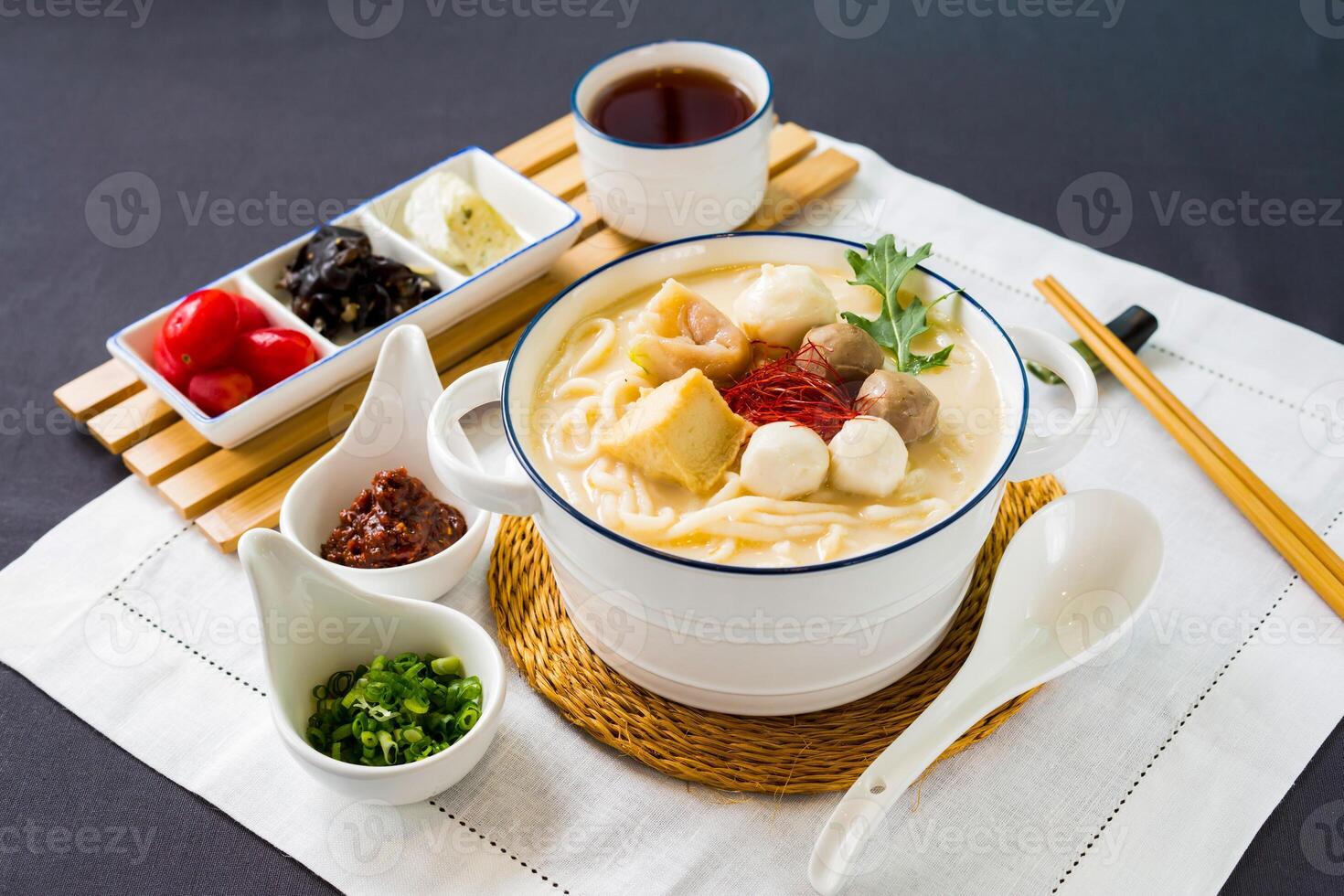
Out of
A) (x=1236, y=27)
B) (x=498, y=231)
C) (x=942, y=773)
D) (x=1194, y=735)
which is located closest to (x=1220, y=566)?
(x=1194, y=735)

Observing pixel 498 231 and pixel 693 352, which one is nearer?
pixel 693 352

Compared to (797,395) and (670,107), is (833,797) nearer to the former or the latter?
(797,395)

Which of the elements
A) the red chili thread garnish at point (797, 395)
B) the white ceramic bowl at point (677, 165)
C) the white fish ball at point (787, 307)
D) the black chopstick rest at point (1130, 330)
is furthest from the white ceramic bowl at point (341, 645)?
the black chopstick rest at point (1130, 330)

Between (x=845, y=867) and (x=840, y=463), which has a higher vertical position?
(x=840, y=463)

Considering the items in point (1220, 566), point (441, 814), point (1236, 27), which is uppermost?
point (1236, 27)

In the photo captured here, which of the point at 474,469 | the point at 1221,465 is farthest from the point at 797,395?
the point at 1221,465

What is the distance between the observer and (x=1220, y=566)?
251cm

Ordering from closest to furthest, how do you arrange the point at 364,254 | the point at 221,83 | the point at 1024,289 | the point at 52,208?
the point at 364,254 → the point at 1024,289 → the point at 52,208 → the point at 221,83

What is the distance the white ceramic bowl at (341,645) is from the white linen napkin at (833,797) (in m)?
0.16

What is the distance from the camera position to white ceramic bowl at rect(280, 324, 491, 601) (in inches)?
96.0

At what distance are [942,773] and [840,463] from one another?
0.62m

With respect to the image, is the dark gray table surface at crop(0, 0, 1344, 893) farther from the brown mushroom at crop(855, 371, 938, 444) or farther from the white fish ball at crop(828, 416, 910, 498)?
the white fish ball at crop(828, 416, 910, 498)

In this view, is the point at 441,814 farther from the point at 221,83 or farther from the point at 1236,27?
the point at 1236,27

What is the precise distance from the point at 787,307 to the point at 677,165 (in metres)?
0.97
